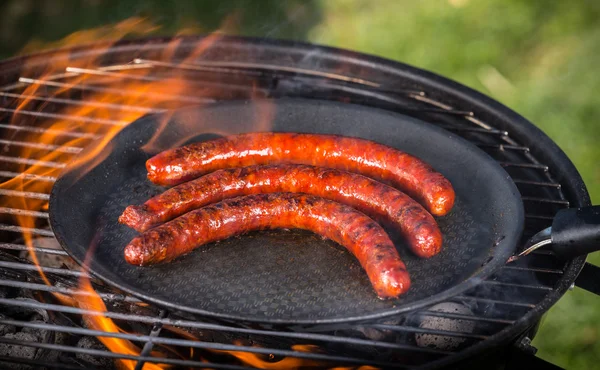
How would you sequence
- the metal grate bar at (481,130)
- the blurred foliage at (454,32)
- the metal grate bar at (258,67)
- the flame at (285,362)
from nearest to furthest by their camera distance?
1. the flame at (285,362)
2. the metal grate bar at (481,130)
3. the metal grate bar at (258,67)
4. the blurred foliage at (454,32)

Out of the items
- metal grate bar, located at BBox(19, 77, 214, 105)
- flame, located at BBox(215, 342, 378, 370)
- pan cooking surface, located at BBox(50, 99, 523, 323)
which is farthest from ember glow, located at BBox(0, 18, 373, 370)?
flame, located at BBox(215, 342, 378, 370)

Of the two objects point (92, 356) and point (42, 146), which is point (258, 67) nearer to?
point (42, 146)

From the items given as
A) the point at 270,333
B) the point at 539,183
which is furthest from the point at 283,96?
the point at 270,333

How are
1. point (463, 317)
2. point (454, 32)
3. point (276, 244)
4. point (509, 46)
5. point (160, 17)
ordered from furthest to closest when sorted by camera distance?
1. point (160, 17)
2. point (454, 32)
3. point (509, 46)
4. point (276, 244)
5. point (463, 317)

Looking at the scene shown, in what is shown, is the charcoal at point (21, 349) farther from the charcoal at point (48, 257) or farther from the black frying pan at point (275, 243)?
the charcoal at point (48, 257)

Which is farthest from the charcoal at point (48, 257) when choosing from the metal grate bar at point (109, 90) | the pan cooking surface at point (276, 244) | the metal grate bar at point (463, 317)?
the metal grate bar at point (463, 317)

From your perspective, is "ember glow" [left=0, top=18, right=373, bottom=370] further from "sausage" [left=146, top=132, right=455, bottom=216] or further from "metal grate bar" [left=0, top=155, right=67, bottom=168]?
"sausage" [left=146, top=132, right=455, bottom=216]
